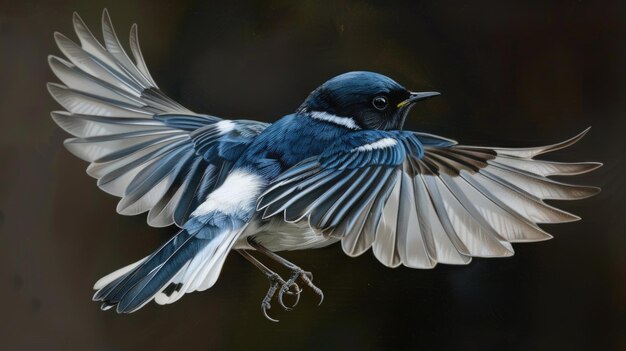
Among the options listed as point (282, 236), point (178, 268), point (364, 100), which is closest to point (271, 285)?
point (282, 236)

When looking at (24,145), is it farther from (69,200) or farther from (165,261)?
(165,261)

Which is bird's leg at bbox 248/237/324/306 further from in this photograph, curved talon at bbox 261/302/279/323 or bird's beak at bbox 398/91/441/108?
bird's beak at bbox 398/91/441/108

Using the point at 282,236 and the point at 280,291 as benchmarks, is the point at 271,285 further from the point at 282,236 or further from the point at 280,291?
the point at 282,236

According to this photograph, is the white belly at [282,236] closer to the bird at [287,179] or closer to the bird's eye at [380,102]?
the bird at [287,179]

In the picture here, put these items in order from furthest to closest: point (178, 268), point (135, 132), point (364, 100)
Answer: point (135, 132) → point (364, 100) → point (178, 268)

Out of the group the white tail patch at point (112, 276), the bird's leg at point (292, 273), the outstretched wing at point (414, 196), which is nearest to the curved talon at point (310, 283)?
the bird's leg at point (292, 273)

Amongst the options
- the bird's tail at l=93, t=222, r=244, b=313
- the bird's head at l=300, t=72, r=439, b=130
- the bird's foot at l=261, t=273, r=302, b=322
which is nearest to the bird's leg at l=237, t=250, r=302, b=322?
the bird's foot at l=261, t=273, r=302, b=322
